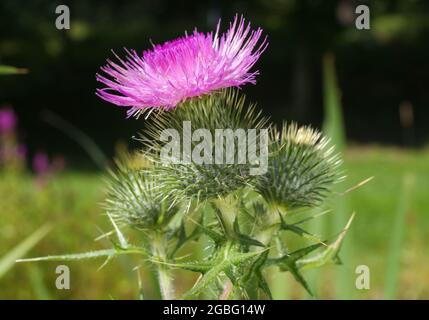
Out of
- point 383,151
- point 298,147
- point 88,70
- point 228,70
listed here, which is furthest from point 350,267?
point 88,70

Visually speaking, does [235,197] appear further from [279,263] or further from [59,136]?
[59,136]

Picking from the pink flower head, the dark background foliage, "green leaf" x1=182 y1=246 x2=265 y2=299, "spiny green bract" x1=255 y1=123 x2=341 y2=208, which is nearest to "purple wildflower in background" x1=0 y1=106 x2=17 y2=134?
"spiny green bract" x1=255 y1=123 x2=341 y2=208

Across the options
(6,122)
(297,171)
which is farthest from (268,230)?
(6,122)

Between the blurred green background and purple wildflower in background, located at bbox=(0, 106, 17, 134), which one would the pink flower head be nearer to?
purple wildflower in background, located at bbox=(0, 106, 17, 134)

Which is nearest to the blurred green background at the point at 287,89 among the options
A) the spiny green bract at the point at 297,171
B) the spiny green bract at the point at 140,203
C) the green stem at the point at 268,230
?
the spiny green bract at the point at 140,203

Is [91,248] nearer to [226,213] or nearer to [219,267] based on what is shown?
[226,213]
